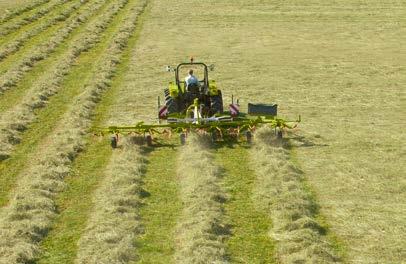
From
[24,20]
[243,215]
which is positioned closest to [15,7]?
[24,20]

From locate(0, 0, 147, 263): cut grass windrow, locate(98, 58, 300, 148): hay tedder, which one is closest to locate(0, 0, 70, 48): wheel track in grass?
locate(0, 0, 147, 263): cut grass windrow

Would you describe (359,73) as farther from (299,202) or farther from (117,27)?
(117,27)

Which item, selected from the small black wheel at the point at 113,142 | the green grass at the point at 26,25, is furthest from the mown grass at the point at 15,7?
the small black wheel at the point at 113,142

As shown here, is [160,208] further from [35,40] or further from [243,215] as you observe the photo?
[35,40]

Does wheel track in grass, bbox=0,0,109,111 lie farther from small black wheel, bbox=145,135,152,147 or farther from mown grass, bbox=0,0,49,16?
small black wheel, bbox=145,135,152,147

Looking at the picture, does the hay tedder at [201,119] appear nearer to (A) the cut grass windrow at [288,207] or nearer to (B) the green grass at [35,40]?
(A) the cut grass windrow at [288,207]

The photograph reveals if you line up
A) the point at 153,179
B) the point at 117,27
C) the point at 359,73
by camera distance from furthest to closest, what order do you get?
the point at 117,27 < the point at 359,73 < the point at 153,179

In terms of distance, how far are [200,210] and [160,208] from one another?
31.7 inches

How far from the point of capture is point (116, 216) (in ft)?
36.1

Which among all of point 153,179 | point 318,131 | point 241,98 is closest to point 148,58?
point 241,98

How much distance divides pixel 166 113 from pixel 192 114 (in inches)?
34.0

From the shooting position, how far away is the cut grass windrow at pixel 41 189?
32.7 ft

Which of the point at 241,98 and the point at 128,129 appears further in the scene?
the point at 241,98

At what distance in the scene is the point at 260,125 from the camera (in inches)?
633
